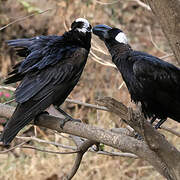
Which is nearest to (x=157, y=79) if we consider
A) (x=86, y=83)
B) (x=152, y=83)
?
(x=152, y=83)

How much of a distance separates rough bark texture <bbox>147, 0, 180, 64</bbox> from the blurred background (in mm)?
1500

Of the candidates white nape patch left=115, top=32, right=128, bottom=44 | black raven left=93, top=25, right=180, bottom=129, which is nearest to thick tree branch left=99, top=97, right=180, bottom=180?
black raven left=93, top=25, right=180, bottom=129

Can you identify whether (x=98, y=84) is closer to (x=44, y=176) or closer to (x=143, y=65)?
(x=44, y=176)

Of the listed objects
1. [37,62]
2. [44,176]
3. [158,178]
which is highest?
[37,62]

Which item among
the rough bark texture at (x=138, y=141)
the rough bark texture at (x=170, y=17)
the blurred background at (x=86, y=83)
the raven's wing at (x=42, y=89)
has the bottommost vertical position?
the blurred background at (x=86, y=83)

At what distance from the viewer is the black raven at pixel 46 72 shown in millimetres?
3107

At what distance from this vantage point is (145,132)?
2314 millimetres

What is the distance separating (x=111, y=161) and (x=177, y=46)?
3.45 meters

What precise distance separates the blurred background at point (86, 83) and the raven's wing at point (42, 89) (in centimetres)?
69

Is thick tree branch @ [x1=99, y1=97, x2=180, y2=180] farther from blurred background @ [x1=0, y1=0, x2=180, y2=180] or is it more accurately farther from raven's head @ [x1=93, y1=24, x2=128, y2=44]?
blurred background @ [x1=0, y1=0, x2=180, y2=180]

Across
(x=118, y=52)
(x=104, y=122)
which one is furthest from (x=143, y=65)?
(x=104, y=122)

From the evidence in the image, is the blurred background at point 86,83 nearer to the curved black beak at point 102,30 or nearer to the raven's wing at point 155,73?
the curved black beak at point 102,30

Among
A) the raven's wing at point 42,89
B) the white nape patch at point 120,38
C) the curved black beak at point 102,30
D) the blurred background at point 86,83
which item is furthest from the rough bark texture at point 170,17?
the blurred background at point 86,83

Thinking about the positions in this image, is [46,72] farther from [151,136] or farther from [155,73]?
[151,136]
